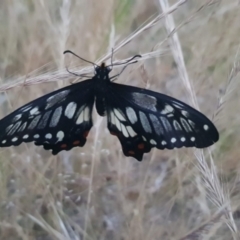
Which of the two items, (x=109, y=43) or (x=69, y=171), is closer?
(x=109, y=43)

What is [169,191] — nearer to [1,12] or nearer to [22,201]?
[22,201]

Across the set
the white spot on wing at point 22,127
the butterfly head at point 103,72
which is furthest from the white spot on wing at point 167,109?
the white spot on wing at point 22,127

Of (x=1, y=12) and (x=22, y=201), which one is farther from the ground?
(x=1, y=12)

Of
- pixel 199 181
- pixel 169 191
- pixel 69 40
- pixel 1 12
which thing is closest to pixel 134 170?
pixel 169 191

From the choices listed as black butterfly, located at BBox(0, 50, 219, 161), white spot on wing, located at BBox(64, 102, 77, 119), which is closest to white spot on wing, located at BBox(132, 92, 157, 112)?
black butterfly, located at BBox(0, 50, 219, 161)

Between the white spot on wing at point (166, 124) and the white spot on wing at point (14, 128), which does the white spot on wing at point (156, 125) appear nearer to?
the white spot on wing at point (166, 124)

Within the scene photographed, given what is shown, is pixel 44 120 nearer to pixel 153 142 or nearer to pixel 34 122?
pixel 34 122

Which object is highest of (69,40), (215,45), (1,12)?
(1,12)

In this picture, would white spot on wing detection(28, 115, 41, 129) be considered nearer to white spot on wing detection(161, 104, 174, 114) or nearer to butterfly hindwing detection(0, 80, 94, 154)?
butterfly hindwing detection(0, 80, 94, 154)

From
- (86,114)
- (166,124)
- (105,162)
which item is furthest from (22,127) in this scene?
(105,162)
